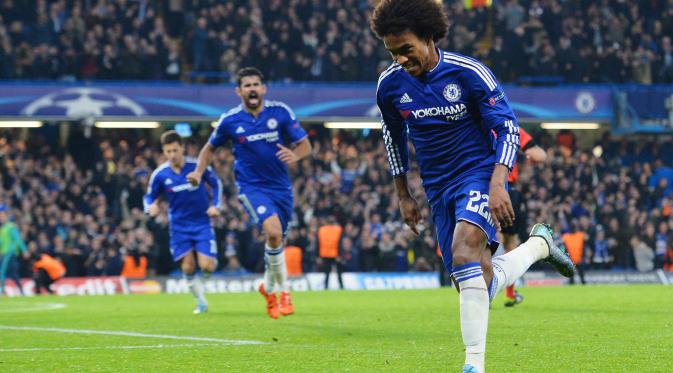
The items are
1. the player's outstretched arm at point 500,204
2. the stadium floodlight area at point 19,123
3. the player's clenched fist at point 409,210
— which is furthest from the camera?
the stadium floodlight area at point 19,123

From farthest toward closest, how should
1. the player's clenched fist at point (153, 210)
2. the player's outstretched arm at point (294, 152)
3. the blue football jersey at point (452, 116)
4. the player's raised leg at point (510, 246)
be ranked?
the player's clenched fist at point (153, 210), the player's raised leg at point (510, 246), the player's outstretched arm at point (294, 152), the blue football jersey at point (452, 116)

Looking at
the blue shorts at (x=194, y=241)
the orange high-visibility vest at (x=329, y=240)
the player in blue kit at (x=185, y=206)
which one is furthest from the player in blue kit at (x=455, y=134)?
the orange high-visibility vest at (x=329, y=240)

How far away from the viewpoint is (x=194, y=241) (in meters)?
15.9

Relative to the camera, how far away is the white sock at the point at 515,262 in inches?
290

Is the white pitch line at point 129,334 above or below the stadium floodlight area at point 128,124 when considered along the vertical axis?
below

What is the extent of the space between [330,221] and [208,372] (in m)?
20.2

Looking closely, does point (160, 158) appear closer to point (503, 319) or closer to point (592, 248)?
point (592, 248)

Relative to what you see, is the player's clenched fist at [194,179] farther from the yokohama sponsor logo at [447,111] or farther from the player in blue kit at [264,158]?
the yokohama sponsor logo at [447,111]

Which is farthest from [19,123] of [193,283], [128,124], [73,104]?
[193,283]

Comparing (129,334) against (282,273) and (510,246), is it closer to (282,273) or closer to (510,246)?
(282,273)

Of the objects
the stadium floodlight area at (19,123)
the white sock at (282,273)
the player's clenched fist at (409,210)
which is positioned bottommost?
the white sock at (282,273)

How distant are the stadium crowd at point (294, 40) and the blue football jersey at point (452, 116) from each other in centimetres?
2508

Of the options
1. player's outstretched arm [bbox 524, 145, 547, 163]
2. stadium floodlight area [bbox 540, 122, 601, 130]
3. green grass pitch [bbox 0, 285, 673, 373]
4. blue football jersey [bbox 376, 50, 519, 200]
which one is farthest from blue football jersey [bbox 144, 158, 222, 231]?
stadium floodlight area [bbox 540, 122, 601, 130]

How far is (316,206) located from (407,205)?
22.0m
